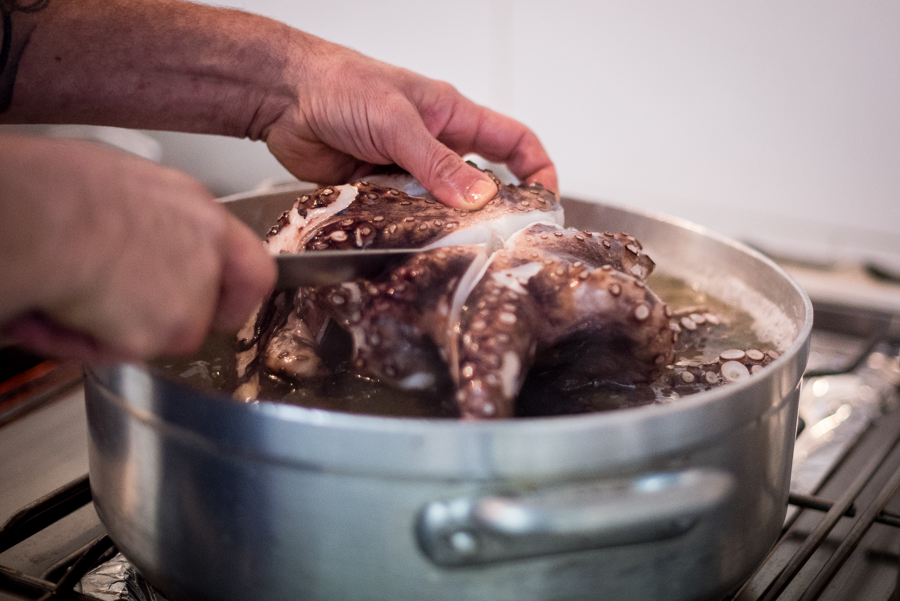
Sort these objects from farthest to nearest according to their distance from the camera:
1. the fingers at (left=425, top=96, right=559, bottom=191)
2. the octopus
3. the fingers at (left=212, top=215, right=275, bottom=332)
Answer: the fingers at (left=425, top=96, right=559, bottom=191), the octopus, the fingers at (left=212, top=215, right=275, bottom=332)

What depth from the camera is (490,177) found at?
0.91 meters

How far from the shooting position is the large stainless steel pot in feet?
1.57

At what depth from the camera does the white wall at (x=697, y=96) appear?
1.49 m

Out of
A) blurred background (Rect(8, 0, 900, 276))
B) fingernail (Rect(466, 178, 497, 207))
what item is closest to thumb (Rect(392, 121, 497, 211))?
fingernail (Rect(466, 178, 497, 207))

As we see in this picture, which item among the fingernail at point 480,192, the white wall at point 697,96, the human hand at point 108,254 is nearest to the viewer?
the human hand at point 108,254

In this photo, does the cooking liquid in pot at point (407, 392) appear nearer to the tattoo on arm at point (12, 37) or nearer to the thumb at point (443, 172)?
the thumb at point (443, 172)

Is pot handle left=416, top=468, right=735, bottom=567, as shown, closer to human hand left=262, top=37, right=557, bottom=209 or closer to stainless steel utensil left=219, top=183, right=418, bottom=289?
stainless steel utensil left=219, top=183, right=418, bottom=289

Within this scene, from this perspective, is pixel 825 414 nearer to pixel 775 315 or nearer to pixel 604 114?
pixel 775 315

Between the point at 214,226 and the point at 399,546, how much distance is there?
253 mm

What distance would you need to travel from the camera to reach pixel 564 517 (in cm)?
47

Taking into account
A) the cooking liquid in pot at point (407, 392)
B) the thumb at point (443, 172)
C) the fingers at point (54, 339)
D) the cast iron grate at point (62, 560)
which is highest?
the thumb at point (443, 172)

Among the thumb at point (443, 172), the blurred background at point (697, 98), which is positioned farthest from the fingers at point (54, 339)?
the blurred background at point (697, 98)

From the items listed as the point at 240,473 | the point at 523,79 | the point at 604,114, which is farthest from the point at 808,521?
the point at 523,79

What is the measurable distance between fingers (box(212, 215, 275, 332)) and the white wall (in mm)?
1200
